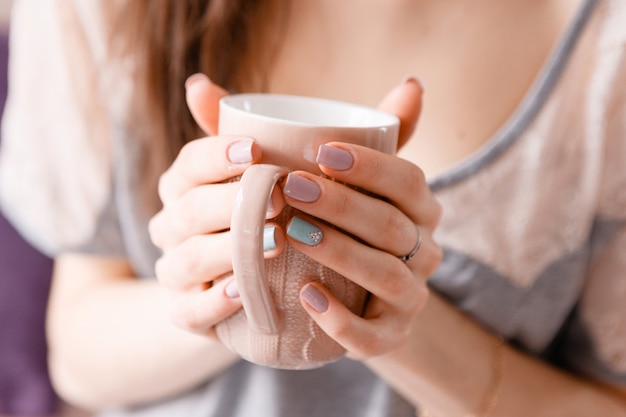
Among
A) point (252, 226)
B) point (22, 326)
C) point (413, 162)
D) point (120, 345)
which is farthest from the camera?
point (22, 326)

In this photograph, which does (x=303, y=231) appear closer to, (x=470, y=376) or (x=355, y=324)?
(x=355, y=324)

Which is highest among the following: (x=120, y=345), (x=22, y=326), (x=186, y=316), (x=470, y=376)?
(x=186, y=316)

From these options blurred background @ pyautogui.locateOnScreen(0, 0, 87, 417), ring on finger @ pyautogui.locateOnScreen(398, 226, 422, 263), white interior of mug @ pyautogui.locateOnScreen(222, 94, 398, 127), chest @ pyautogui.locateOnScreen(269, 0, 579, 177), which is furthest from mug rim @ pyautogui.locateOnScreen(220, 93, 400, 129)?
blurred background @ pyautogui.locateOnScreen(0, 0, 87, 417)

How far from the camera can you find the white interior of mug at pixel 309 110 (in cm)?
55

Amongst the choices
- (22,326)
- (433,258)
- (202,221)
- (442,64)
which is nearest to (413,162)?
(442,64)

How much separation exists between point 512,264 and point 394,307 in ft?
1.11

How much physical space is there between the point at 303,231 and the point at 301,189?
0.10 ft

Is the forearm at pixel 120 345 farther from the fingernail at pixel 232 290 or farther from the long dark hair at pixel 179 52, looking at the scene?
the fingernail at pixel 232 290

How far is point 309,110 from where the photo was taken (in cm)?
58

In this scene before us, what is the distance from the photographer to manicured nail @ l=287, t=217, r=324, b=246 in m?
0.43

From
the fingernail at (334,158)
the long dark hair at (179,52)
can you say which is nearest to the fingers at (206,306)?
the fingernail at (334,158)

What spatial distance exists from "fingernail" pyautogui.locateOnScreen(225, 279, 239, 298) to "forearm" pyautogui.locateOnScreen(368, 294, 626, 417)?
0.31 metres

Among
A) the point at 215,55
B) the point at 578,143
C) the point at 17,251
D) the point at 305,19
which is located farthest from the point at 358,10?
the point at 17,251

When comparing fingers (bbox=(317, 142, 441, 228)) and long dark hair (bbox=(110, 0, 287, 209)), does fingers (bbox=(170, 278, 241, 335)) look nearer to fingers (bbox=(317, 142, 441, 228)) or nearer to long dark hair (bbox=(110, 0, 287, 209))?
fingers (bbox=(317, 142, 441, 228))
